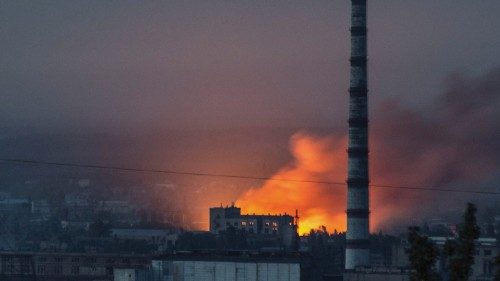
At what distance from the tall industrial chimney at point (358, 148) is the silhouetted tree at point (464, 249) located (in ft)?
119

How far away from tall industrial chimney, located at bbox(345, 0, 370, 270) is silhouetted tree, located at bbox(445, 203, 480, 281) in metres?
36.2

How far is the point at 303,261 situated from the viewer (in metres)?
47.5

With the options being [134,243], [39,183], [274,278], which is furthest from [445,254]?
[39,183]

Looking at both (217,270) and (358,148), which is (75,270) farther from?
(217,270)

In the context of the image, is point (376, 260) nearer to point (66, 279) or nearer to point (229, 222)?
point (66, 279)

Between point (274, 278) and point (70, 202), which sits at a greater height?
point (70, 202)

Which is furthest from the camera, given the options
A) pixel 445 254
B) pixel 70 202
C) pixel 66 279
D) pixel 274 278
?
pixel 70 202

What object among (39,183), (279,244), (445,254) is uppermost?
(39,183)

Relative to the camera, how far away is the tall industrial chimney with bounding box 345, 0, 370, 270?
54688mm

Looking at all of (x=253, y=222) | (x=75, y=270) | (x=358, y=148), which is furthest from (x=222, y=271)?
(x=253, y=222)

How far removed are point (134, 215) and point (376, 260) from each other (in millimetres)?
49402

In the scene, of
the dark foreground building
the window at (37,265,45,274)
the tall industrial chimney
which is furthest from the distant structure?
the tall industrial chimney

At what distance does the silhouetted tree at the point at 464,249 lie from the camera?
1784 cm

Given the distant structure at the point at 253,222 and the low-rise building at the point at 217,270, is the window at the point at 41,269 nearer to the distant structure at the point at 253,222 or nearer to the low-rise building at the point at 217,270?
the low-rise building at the point at 217,270
